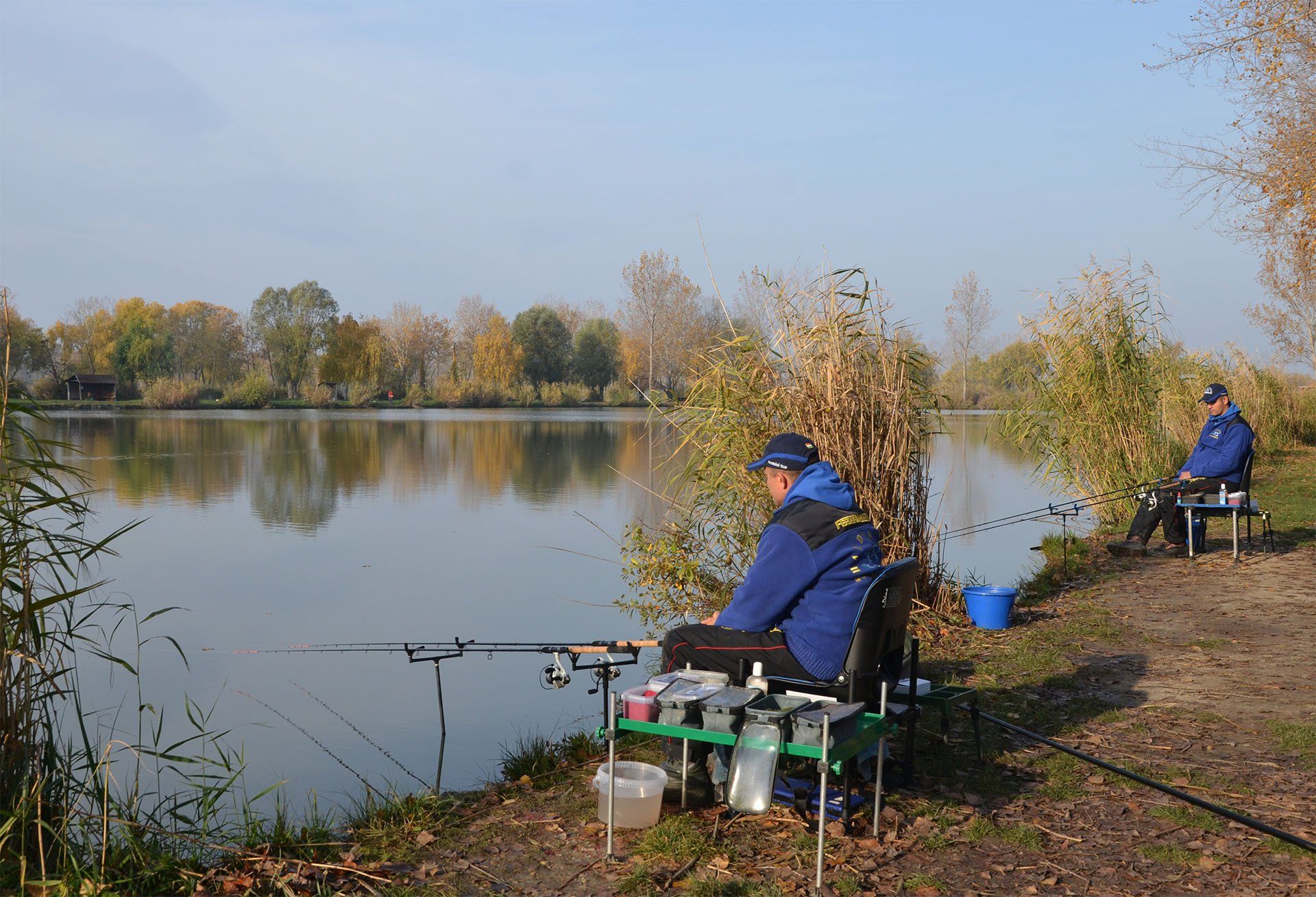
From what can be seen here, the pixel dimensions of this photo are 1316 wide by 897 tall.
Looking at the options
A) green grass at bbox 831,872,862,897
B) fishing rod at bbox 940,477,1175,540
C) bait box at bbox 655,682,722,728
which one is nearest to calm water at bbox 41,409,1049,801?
fishing rod at bbox 940,477,1175,540

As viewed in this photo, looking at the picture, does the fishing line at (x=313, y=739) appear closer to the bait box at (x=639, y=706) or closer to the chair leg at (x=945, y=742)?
the bait box at (x=639, y=706)

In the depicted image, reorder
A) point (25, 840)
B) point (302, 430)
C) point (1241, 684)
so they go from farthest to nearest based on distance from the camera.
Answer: point (302, 430)
point (1241, 684)
point (25, 840)

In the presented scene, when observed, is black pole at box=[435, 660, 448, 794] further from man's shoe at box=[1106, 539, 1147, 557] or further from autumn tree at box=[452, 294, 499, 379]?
autumn tree at box=[452, 294, 499, 379]

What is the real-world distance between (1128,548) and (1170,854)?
734 centimetres

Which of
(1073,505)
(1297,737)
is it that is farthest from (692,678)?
(1073,505)

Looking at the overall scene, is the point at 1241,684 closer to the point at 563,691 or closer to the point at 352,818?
the point at 563,691

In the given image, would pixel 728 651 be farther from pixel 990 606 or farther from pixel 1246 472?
pixel 1246 472

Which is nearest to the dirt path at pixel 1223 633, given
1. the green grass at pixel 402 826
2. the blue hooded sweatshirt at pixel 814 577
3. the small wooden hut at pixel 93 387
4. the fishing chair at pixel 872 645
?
the fishing chair at pixel 872 645

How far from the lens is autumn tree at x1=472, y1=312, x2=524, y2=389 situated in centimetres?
6412

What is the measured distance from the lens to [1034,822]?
12.5 feet

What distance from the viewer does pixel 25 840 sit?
3.39 metres

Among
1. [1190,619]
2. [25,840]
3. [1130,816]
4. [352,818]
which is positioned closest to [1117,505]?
[1190,619]

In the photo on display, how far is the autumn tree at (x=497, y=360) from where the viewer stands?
64125mm

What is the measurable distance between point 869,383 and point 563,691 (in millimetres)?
2893
